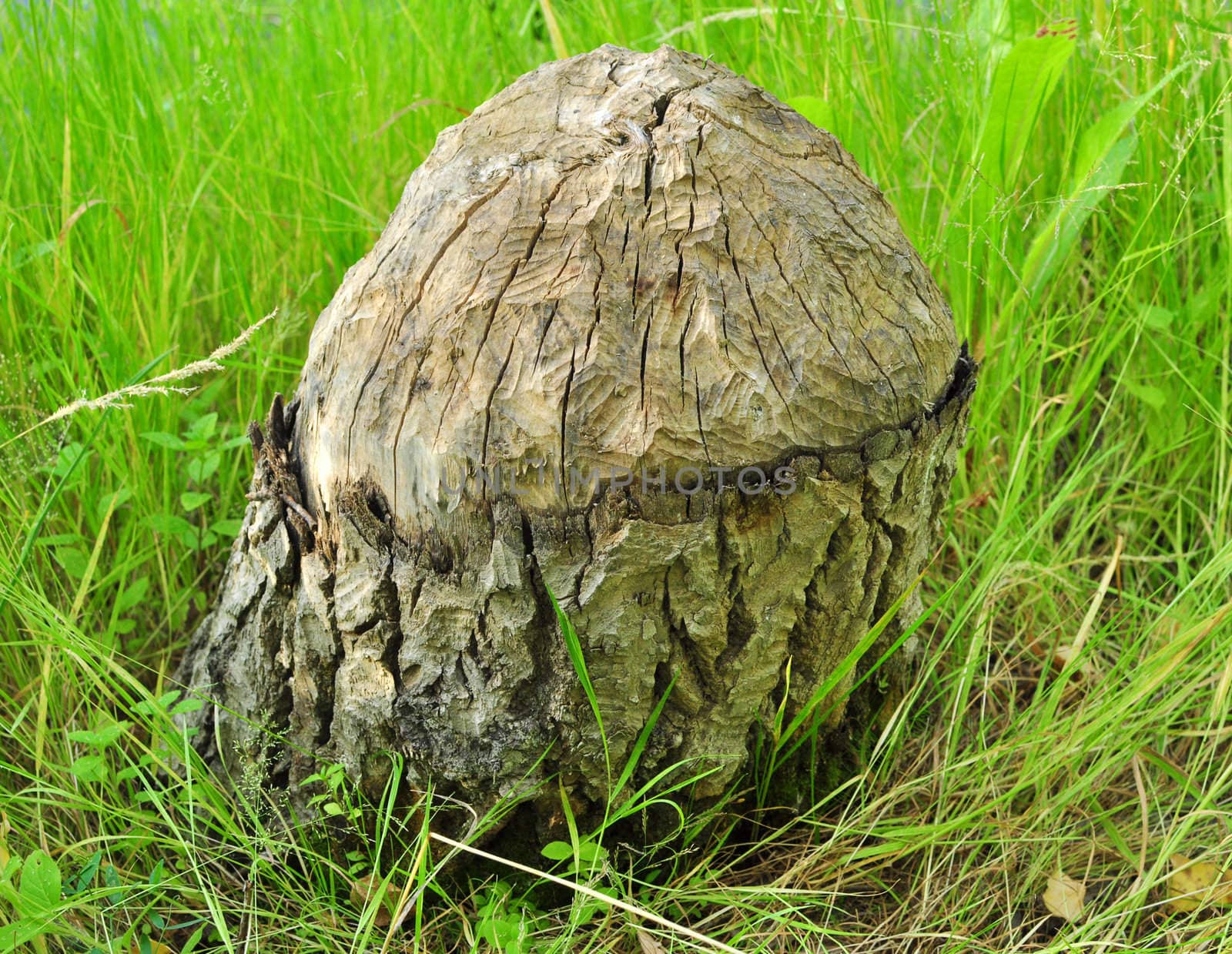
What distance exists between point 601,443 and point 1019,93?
3.82 ft

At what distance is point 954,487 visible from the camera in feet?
6.89

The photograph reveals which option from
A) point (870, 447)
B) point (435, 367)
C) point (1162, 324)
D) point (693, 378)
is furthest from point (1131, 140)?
point (435, 367)

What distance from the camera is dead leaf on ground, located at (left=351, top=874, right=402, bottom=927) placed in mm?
1442

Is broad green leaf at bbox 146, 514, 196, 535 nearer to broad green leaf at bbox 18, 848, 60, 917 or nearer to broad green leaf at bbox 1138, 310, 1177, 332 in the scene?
broad green leaf at bbox 18, 848, 60, 917

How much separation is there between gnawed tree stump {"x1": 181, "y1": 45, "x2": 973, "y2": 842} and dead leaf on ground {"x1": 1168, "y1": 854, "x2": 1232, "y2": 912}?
62 centimetres

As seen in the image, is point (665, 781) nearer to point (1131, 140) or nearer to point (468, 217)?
point (468, 217)

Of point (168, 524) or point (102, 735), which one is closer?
point (102, 735)

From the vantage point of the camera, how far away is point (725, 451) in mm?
1241

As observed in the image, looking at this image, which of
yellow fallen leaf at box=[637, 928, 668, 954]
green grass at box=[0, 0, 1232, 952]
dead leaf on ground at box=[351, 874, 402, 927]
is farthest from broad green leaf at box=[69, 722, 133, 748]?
yellow fallen leaf at box=[637, 928, 668, 954]

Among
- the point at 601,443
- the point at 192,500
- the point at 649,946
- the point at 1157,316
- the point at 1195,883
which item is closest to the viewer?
the point at 601,443

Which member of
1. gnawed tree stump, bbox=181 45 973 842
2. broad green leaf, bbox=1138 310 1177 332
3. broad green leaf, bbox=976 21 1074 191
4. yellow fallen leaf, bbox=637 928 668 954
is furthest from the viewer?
broad green leaf, bbox=1138 310 1177 332

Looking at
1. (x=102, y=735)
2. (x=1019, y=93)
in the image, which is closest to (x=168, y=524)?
(x=102, y=735)

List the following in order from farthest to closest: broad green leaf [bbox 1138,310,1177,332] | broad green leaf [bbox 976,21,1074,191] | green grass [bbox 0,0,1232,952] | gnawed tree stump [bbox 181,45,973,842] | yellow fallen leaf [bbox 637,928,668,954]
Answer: broad green leaf [bbox 1138,310,1177,332]
broad green leaf [bbox 976,21,1074,191]
green grass [bbox 0,0,1232,952]
yellow fallen leaf [bbox 637,928,668,954]
gnawed tree stump [bbox 181,45,973,842]

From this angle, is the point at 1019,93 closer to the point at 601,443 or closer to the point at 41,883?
the point at 601,443
